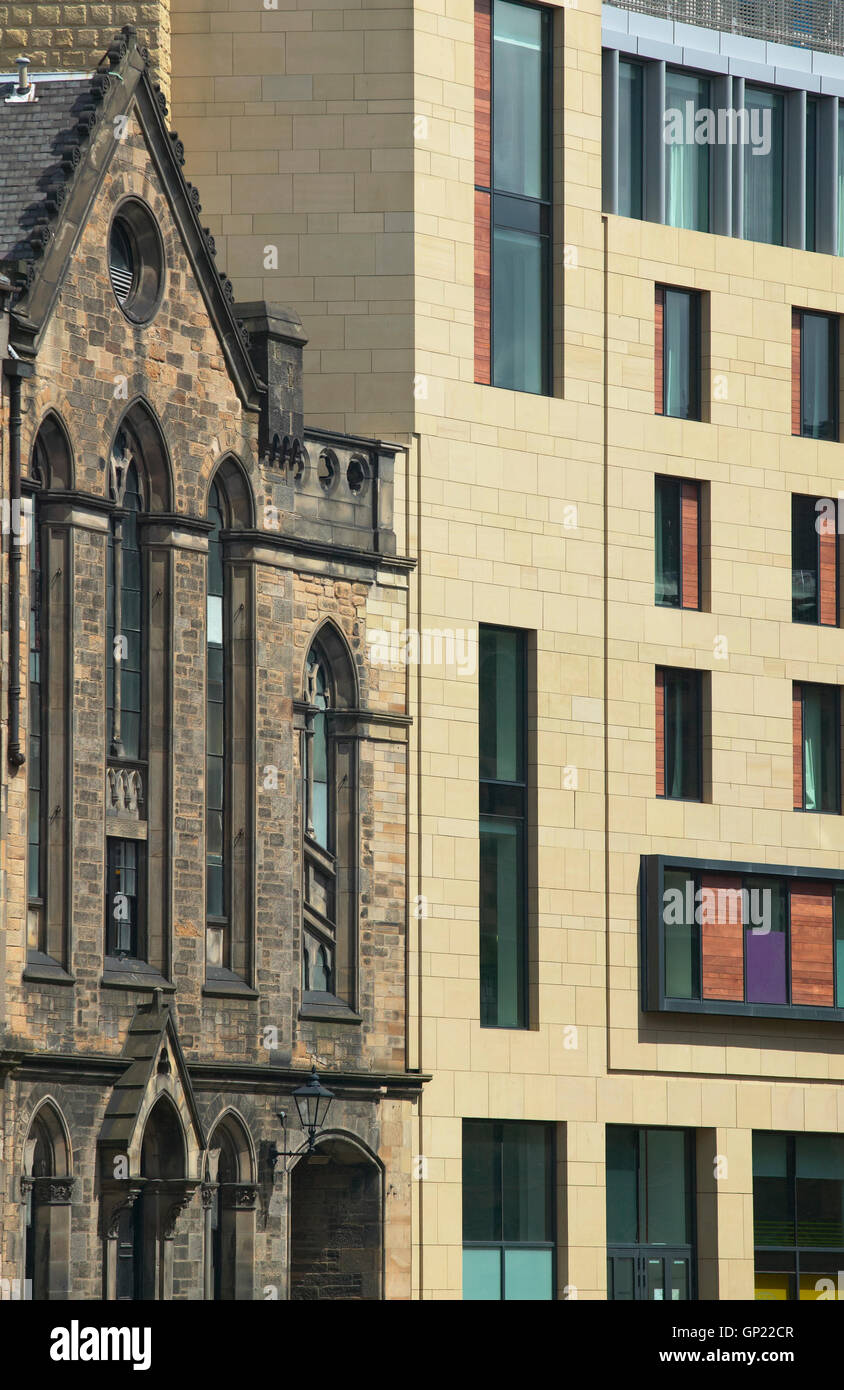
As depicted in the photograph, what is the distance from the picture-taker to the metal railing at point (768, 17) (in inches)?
2148

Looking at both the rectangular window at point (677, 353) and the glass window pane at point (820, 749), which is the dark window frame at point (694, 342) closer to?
the rectangular window at point (677, 353)

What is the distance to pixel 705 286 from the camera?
54.1 metres

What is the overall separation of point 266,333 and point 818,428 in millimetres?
13921

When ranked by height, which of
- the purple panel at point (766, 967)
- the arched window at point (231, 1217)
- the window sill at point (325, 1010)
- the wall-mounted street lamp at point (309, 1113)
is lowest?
the arched window at point (231, 1217)

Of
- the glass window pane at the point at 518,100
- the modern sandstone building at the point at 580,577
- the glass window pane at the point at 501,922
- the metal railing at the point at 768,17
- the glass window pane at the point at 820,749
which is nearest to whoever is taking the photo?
the modern sandstone building at the point at 580,577

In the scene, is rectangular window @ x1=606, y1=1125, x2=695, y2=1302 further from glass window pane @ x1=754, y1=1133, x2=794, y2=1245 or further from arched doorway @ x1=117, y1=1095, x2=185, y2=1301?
arched doorway @ x1=117, y1=1095, x2=185, y2=1301

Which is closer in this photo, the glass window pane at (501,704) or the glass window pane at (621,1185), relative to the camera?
the glass window pane at (501,704)

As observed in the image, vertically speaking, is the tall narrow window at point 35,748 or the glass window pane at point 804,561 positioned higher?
the glass window pane at point 804,561

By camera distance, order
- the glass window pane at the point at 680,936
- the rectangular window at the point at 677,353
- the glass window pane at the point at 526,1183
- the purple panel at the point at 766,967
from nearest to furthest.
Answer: the glass window pane at the point at 526,1183 < the glass window pane at the point at 680,936 < the purple panel at the point at 766,967 < the rectangular window at the point at 677,353

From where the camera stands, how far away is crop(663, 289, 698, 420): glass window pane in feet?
177

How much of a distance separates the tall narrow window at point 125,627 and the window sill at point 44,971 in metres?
3.16

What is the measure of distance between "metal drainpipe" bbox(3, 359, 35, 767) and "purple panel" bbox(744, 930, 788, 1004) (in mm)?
16938

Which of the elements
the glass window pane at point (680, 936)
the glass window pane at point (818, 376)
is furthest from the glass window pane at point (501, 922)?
the glass window pane at point (818, 376)

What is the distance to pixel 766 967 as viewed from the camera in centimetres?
5338
